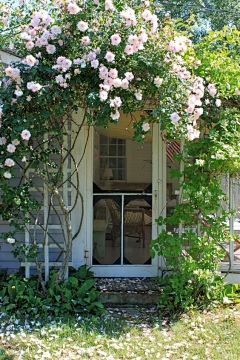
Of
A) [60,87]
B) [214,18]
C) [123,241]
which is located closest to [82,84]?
[60,87]

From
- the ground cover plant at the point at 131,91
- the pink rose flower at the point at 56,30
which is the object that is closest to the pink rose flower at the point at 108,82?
the ground cover plant at the point at 131,91

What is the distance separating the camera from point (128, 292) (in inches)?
176

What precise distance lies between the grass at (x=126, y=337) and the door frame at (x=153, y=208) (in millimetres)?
866

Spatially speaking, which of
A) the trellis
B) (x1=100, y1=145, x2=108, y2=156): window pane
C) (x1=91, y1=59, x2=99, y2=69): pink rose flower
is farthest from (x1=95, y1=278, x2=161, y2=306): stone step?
(x1=91, y1=59, x2=99, y2=69): pink rose flower

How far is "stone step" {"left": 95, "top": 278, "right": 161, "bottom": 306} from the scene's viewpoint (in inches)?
173

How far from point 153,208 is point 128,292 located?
1.11m

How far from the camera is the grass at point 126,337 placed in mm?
3309

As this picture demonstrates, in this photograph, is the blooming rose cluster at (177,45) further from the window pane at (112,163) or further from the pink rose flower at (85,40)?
the window pane at (112,163)

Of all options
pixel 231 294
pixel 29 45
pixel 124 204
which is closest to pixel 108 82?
pixel 29 45

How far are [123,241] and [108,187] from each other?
2.38ft

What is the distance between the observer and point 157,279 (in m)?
4.39

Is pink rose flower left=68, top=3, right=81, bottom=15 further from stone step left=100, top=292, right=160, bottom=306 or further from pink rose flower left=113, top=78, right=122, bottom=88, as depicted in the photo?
stone step left=100, top=292, right=160, bottom=306

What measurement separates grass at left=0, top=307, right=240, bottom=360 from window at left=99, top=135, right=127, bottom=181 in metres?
1.69

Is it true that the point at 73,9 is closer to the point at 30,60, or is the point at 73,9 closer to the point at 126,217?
the point at 30,60
